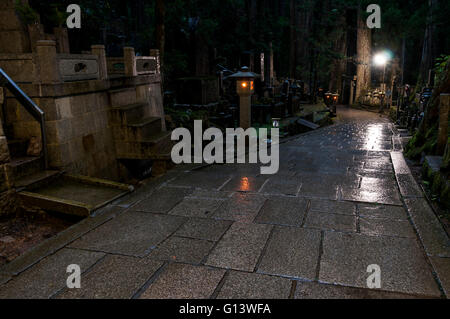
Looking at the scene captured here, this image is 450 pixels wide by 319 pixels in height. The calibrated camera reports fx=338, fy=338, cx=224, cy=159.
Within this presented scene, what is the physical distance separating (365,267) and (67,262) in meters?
3.47

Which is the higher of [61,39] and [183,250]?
[61,39]

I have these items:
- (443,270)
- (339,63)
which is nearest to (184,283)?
(443,270)

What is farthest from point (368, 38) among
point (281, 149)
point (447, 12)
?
point (281, 149)

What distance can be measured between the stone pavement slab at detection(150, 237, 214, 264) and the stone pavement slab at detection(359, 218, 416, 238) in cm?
222

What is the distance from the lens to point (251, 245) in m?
4.35

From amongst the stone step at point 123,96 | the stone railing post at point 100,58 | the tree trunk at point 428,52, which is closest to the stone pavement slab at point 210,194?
the stone step at point 123,96

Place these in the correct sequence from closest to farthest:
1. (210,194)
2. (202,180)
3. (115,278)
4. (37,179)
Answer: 1. (115,278)
2. (37,179)
3. (210,194)
4. (202,180)

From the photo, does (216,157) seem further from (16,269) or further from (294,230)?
(16,269)

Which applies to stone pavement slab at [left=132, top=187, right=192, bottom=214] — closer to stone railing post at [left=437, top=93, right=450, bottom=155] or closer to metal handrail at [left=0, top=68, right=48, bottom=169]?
metal handrail at [left=0, top=68, right=48, bottom=169]

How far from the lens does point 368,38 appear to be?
34.2 m

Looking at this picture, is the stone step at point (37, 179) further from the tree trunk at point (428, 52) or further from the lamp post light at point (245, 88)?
the tree trunk at point (428, 52)

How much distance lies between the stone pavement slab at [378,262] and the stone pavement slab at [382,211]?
777mm

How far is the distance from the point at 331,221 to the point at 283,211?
2.54ft

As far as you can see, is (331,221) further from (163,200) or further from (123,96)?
(123,96)
